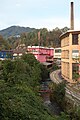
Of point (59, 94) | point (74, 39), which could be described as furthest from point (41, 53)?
point (59, 94)

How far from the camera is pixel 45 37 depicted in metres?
105

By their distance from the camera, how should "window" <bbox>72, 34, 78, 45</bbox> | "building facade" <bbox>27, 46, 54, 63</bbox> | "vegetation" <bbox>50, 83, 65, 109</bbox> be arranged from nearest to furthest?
"vegetation" <bbox>50, 83, 65, 109</bbox>, "window" <bbox>72, 34, 78, 45</bbox>, "building facade" <bbox>27, 46, 54, 63</bbox>

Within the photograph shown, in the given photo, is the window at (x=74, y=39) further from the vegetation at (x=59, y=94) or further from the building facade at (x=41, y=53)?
the building facade at (x=41, y=53)

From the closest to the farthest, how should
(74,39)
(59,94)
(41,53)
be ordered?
(59,94) → (74,39) → (41,53)

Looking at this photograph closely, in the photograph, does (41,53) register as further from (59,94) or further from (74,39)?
(59,94)

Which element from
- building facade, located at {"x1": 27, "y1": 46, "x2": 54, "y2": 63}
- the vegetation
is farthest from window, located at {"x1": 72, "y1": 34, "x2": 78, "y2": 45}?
building facade, located at {"x1": 27, "y1": 46, "x2": 54, "y2": 63}

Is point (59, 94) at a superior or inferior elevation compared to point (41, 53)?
inferior

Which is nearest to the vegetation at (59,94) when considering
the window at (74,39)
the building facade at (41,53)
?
the window at (74,39)

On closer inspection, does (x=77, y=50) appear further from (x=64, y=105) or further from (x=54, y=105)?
(x=64, y=105)

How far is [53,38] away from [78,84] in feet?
220

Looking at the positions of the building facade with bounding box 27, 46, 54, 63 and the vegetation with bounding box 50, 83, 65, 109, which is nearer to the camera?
the vegetation with bounding box 50, 83, 65, 109

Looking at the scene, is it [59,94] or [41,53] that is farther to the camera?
[41,53]

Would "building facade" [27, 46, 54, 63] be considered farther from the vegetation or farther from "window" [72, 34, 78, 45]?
the vegetation

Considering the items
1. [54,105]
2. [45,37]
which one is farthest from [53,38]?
[54,105]
